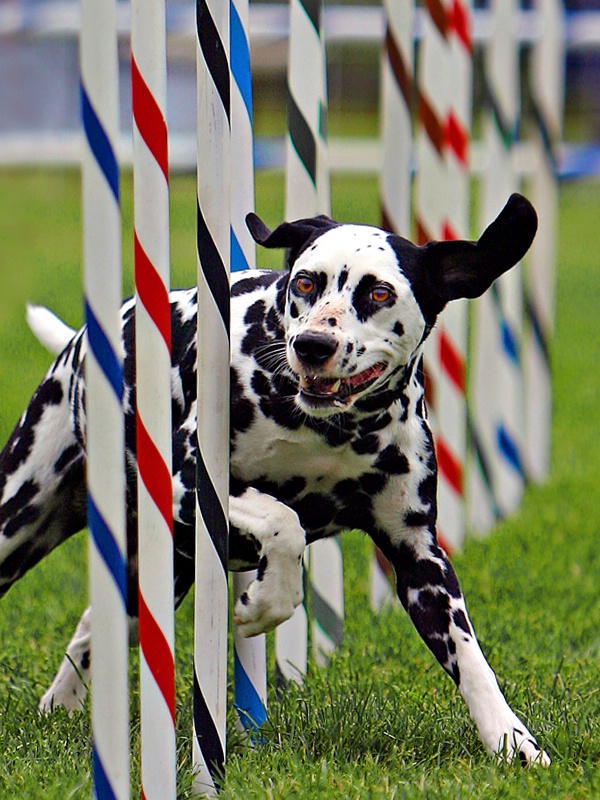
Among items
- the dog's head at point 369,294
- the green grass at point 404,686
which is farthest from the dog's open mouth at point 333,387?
the green grass at point 404,686

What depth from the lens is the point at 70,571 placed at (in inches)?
194

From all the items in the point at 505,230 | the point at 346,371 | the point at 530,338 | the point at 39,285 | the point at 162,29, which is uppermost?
the point at 162,29

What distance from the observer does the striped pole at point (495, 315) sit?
5.76 meters

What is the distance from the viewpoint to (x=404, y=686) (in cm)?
363

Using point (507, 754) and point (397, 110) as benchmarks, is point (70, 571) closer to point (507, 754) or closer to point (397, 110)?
point (397, 110)

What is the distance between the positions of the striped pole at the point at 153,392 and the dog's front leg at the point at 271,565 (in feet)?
1.11

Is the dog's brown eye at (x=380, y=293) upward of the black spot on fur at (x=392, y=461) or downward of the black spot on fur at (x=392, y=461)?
upward

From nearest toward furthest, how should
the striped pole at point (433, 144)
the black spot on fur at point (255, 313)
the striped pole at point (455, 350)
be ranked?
1. the black spot on fur at point (255, 313)
2. the striped pole at point (433, 144)
3. the striped pole at point (455, 350)

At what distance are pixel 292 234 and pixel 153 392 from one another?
0.73 metres

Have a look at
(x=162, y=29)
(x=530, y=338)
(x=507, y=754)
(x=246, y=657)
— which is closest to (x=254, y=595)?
(x=246, y=657)

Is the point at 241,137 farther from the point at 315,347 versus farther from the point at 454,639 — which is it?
the point at 454,639

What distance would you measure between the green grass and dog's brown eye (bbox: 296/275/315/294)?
100cm

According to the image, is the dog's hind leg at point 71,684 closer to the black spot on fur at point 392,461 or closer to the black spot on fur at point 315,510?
the black spot on fur at point 315,510

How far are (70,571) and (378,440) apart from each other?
7.05 feet
